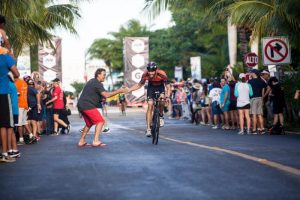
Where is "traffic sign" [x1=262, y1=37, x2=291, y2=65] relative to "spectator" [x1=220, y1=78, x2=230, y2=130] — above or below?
above

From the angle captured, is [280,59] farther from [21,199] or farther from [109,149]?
[21,199]

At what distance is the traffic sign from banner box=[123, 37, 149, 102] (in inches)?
1409

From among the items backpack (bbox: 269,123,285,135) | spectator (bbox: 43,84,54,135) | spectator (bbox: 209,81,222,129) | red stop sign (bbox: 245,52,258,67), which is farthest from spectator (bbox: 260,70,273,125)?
spectator (bbox: 43,84,54,135)

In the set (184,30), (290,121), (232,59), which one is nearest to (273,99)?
(290,121)

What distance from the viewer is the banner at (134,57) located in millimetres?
56219

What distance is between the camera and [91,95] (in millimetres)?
13961

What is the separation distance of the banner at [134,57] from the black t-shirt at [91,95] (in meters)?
42.1

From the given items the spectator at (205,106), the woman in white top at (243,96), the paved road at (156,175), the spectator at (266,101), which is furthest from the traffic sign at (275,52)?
the paved road at (156,175)

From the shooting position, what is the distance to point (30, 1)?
65.2ft

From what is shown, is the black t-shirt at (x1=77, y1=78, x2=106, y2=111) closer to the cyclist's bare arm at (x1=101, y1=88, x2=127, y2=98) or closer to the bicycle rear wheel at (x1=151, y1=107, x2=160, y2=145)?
the cyclist's bare arm at (x1=101, y1=88, x2=127, y2=98)

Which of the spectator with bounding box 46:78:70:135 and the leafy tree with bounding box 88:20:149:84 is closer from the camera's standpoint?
the spectator with bounding box 46:78:70:135

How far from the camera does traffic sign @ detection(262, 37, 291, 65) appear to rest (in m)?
20.4

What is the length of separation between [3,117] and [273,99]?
10049mm

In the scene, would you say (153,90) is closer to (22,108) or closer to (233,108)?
(22,108)
